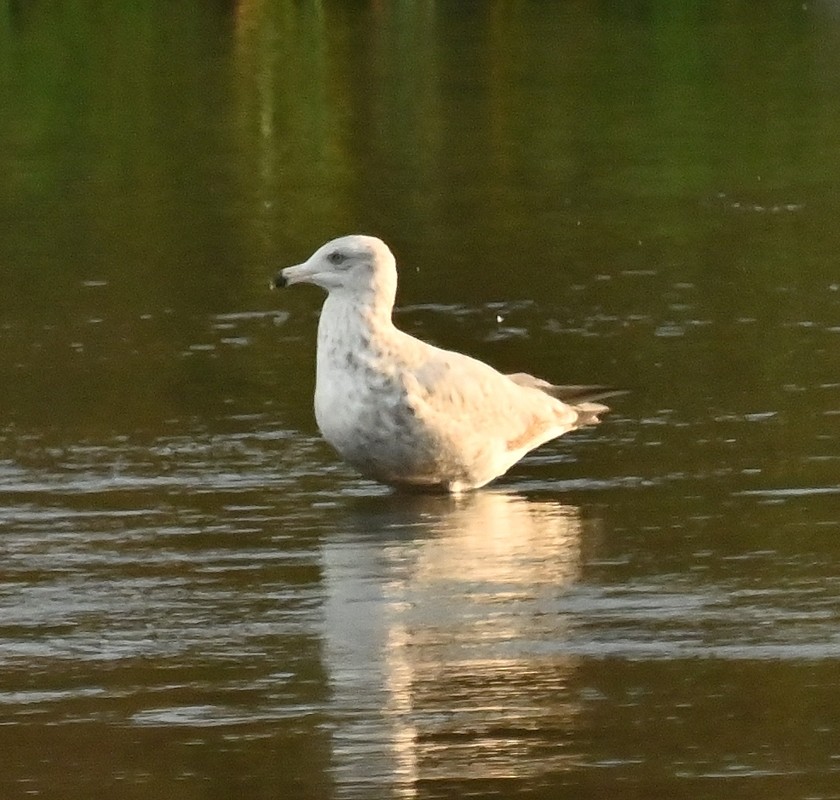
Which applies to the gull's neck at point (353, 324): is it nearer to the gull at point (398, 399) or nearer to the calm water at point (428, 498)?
the gull at point (398, 399)

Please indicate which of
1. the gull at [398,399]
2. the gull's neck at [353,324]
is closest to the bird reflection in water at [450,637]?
the gull at [398,399]

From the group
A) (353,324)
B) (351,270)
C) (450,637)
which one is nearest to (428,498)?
(353,324)

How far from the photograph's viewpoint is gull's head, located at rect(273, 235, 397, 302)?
8578 mm

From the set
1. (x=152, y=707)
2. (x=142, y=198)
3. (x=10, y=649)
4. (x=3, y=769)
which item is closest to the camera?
(x=3, y=769)

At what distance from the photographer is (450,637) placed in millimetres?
6664

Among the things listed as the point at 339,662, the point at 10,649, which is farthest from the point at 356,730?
the point at 10,649

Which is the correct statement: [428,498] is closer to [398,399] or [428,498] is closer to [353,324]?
[398,399]

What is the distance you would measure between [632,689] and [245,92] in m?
16.4

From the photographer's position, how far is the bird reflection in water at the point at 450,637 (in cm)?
573

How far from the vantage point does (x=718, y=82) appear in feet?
73.2

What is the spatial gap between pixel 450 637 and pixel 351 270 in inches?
87.7

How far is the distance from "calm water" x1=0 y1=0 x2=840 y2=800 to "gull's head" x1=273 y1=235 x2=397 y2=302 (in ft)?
2.03

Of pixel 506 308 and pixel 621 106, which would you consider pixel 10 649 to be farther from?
pixel 621 106

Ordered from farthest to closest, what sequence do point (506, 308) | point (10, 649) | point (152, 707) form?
1. point (506, 308)
2. point (10, 649)
3. point (152, 707)
